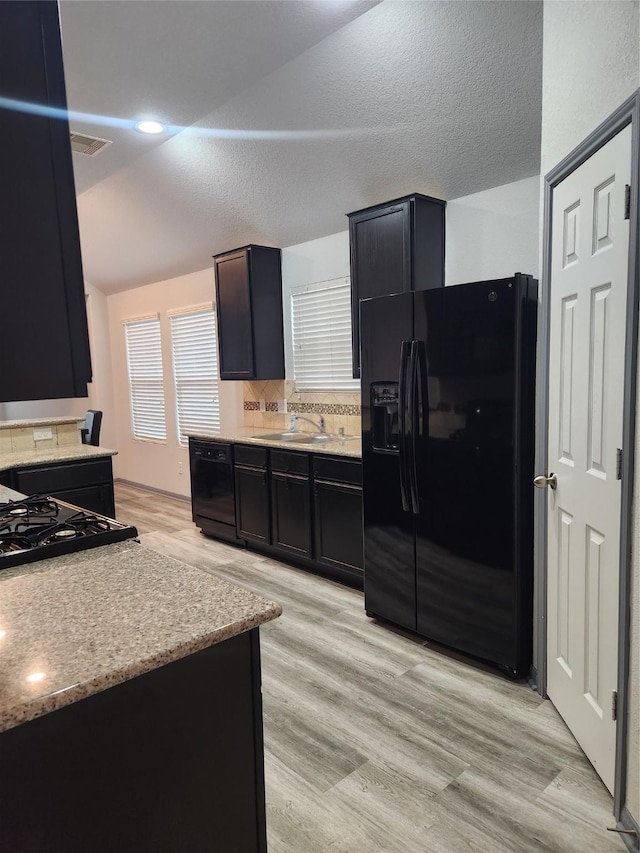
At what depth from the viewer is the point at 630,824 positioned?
5.52 ft

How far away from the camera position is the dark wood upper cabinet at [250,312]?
4.76 meters

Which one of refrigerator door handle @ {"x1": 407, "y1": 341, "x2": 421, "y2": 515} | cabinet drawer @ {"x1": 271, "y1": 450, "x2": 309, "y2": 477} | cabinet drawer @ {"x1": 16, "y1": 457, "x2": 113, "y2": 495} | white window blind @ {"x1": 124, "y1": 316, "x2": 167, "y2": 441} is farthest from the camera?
white window blind @ {"x1": 124, "y1": 316, "x2": 167, "y2": 441}

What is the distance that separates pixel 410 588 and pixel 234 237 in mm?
3473

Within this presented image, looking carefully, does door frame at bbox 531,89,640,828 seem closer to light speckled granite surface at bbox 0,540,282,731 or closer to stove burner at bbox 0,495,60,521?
light speckled granite surface at bbox 0,540,282,731

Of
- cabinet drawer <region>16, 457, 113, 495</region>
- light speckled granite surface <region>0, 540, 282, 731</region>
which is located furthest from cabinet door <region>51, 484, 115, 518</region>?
light speckled granite surface <region>0, 540, 282, 731</region>

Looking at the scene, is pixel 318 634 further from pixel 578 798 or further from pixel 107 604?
pixel 107 604

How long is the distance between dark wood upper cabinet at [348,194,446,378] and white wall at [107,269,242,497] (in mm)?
2210

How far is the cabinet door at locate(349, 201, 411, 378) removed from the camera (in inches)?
138

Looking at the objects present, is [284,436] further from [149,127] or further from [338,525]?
[149,127]

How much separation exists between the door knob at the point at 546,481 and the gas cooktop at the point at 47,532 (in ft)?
5.22

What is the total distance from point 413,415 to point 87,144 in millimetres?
3130

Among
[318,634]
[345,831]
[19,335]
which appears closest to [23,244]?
[19,335]

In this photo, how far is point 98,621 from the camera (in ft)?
3.81

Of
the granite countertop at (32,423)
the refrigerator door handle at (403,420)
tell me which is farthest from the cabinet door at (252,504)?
the refrigerator door handle at (403,420)
